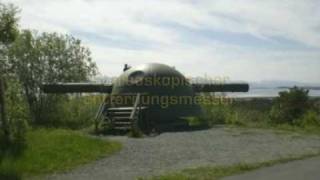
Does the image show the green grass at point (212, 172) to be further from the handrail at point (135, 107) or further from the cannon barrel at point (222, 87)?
the cannon barrel at point (222, 87)

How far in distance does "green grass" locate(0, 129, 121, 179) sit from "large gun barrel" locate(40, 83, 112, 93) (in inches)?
342

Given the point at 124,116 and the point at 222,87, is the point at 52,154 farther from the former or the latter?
the point at 222,87

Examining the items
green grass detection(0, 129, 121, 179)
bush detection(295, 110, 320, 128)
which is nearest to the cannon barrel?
bush detection(295, 110, 320, 128)

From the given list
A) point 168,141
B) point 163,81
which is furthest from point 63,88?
point 168,141

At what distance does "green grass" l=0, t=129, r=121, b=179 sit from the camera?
1316 cm

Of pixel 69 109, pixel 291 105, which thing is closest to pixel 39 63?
pixel 69 109

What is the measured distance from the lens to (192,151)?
16828 millimetres

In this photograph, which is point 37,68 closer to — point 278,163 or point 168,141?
point 168,141

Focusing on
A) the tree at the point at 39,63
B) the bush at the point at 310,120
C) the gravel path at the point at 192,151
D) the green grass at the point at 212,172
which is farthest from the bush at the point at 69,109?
the green grass at the point at 212,172

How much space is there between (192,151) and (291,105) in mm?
13783

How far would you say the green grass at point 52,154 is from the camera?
→ 13165 mm

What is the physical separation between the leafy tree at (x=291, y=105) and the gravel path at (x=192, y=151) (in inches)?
252

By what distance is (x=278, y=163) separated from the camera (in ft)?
47.7

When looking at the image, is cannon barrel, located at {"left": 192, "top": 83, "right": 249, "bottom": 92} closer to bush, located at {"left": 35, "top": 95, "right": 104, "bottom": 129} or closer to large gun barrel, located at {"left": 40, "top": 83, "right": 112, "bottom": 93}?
large gun barrel, located at {"left": 40, "top": 83, "right": 112, "bottom": 93}
